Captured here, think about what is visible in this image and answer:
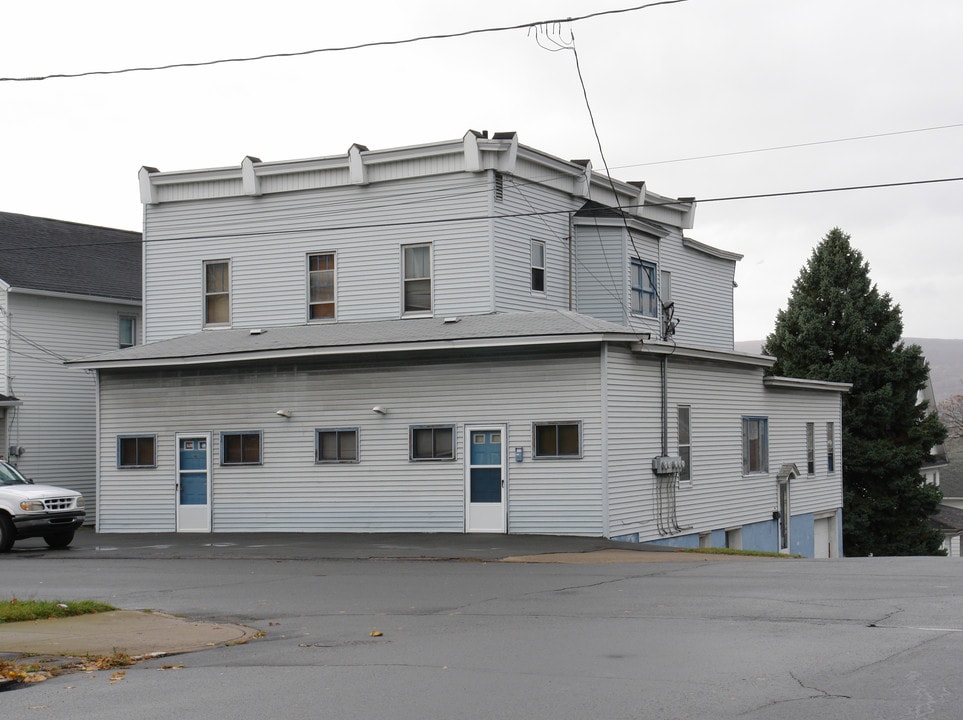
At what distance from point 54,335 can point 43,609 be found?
2527cm

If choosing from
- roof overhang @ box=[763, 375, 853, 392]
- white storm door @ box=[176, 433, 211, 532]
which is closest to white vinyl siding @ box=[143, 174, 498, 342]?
white storm door @ box=[176, 433, 211, 532]

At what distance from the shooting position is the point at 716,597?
46.8 feet

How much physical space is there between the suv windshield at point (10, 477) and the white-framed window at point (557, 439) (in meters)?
11.1

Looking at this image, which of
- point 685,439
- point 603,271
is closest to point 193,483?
point 603,271

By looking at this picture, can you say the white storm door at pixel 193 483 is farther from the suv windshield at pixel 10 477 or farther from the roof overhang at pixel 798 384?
the roof overhang at pixel 798 384

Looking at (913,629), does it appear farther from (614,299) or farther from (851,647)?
(614,299)

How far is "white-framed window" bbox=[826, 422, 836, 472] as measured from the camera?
38.4 meters

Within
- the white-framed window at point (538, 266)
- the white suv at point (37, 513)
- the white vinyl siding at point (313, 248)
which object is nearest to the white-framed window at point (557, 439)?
the white vinyl siding at point (313, 248)

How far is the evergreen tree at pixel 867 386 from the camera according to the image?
4600 centimetres

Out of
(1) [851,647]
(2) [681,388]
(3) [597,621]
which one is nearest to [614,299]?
(2) [681,388]

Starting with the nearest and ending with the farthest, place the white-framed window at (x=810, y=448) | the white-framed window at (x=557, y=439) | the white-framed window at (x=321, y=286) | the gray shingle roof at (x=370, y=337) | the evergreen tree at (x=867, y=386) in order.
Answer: the gray shingle roof at (x=370, y=337) < the white-framed window at (x=557, y=439) < the white-framed window at (x=321, y=286) < the white-framed window at (x=810, y=448) < the evergreen tree at (x=867, y=386)

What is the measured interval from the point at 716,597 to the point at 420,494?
12.9 metres

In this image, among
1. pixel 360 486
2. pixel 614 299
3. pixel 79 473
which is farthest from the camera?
pixel 79 473

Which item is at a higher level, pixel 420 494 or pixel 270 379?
pixel 270 379
